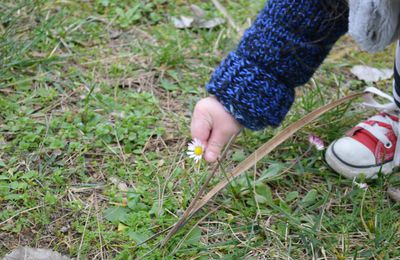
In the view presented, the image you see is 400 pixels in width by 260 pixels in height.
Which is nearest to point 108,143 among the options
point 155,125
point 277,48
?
point 155,125

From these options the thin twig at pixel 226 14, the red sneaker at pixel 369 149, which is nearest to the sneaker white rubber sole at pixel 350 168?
the red sneaker at pixel 369 149

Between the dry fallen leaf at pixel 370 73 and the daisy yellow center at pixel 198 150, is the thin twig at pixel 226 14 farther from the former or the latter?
the daisy yellow center at pixel 198 150

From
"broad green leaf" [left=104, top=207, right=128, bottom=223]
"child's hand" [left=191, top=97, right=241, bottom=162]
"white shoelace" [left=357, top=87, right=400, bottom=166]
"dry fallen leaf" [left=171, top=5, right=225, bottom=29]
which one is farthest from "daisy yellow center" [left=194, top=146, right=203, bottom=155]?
"dry fallen leaf" [left=171, top=5, right=225, bottom=29]

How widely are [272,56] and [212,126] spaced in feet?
0.68

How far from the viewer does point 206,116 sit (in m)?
1.29

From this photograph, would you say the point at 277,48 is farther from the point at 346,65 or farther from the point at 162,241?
the point at 346,65

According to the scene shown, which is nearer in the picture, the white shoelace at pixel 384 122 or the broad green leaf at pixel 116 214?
the broad green leaf at pixel 116 214

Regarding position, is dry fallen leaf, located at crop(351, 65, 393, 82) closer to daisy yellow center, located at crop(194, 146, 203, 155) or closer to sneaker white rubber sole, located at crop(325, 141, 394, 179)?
sneaker white rubber sole, located at crop(325, 141, 394, 179)

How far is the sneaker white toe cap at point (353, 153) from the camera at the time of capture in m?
1.41

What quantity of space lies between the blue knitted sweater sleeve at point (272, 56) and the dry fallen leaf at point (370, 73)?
506 millimetres

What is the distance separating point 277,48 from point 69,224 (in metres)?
0.60

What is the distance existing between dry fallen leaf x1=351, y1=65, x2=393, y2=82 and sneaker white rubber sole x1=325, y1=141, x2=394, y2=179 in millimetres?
439

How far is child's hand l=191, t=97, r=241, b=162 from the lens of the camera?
1276 millimetres

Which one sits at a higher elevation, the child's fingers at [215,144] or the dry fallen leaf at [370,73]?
the child's fingers at [215,144]
